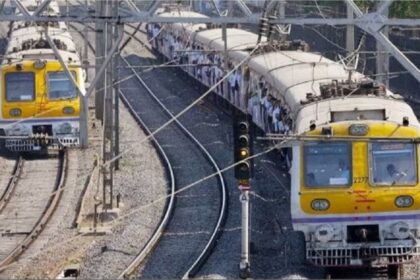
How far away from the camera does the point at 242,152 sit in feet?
53.1

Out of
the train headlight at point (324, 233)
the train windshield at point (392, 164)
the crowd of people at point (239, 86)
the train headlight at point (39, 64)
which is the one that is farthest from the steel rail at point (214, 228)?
the train headlight at point (39, 64)

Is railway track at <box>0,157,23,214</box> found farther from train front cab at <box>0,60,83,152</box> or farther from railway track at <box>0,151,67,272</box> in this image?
train front cab at <box>0,60,83,152</box>

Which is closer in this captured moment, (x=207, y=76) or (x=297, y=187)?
(x=297, y=187)

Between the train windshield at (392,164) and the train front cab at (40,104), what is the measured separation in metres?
12.4

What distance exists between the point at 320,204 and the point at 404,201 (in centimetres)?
111

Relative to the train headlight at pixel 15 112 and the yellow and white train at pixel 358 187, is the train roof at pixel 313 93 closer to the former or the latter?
the yellow and white train at pixel 358 187

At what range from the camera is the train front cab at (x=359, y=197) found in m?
15.7

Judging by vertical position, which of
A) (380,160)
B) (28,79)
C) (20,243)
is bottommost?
(20,243)

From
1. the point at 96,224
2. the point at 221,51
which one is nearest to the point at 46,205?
the point at 96,224

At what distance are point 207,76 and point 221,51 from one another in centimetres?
366

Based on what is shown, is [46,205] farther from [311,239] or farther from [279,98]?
[311,239]

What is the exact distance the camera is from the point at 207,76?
34.8 m

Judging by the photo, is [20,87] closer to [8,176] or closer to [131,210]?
[8,176]

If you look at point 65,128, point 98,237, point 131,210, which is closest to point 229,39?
point 65,128
